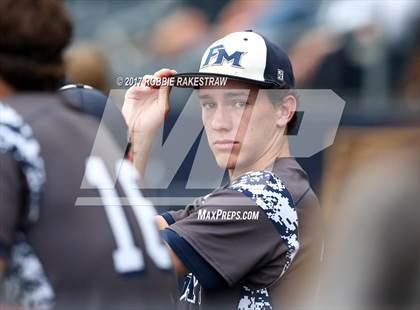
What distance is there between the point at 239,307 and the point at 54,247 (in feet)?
2.74

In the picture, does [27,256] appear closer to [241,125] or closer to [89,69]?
[241,125]

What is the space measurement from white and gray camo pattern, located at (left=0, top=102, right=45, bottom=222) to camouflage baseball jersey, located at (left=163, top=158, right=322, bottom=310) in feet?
2.45

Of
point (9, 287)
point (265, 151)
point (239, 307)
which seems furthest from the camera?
point (265, 151)

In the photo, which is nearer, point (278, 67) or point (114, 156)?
point (114, 156)

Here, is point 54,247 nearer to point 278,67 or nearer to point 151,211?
point 151,211

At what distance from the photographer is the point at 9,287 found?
2.63 metres

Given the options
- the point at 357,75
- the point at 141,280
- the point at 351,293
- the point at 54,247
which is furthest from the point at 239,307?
the point at 357,75

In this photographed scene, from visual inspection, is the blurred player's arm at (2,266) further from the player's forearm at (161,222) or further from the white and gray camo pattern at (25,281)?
the player's forearm at (161,222)

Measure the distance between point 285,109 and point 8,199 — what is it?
1.43 m

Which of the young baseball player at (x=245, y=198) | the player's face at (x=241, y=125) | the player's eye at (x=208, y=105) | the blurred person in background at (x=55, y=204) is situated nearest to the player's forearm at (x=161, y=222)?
the young baseball player at (x=245, y=198)

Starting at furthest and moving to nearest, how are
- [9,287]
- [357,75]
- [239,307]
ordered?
1. [357,75]
2. [239,307]
3. [9,287]

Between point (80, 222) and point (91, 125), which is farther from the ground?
point (91, 125)

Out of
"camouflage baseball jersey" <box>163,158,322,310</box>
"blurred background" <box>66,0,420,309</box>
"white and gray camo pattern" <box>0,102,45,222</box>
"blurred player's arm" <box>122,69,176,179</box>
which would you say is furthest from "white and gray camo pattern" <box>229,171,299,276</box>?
"white and gray camo pattern" <box>0,102,45,222</box>

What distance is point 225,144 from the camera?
3689 mm
